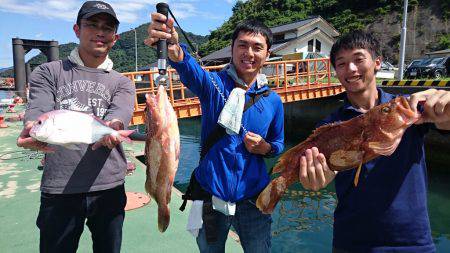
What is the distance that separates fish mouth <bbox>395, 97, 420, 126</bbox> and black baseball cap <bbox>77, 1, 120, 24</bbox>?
7.11 feet

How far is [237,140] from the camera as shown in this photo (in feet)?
9.08

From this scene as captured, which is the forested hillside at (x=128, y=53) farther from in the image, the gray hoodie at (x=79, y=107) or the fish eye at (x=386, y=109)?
the fish eye at (x=386, y=109)

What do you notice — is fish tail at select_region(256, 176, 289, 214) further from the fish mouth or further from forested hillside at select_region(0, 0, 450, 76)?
forested hillside at select_region(0, 0, 450, 76)

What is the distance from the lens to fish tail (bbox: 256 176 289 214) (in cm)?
233

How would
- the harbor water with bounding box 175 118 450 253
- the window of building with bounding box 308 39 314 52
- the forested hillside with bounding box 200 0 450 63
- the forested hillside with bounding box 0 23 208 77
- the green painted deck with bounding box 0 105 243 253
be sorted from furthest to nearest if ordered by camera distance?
the forested hillside with bounding box 0 23 208 77 < the forested hillside with bounding box 200 0 450 63 < the window of building with bounding box 308 39 314 52 < the harbor water with bounding box 175 118 450 253 < the green painted deck with bounding box 0 105 243 253

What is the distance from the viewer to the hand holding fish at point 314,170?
219cm

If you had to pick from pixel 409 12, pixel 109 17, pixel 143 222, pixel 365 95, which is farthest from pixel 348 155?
pixel 409 12

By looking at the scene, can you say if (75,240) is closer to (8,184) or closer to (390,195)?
(390,195)

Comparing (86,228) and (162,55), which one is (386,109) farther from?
(86,228)

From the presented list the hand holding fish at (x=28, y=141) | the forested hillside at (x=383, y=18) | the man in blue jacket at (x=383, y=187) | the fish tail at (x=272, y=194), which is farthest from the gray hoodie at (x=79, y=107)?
the forested hillside at (x=383, y=18)

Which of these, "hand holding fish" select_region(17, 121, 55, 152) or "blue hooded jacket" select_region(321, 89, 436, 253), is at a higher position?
"hand holding fish" select_region(17, 121, 55, 152)

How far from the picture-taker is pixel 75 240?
9.07ft

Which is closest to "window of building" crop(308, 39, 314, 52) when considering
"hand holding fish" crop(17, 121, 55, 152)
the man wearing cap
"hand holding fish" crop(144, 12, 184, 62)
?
the man wearing cap

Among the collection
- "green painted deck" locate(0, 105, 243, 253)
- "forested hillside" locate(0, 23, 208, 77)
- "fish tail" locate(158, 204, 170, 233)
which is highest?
"forested hillside" locate(0, 23, 208, 77)
